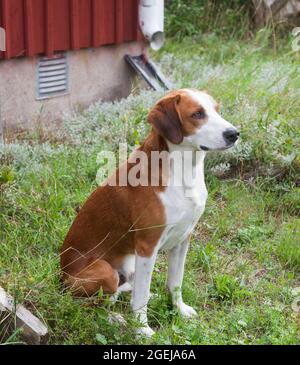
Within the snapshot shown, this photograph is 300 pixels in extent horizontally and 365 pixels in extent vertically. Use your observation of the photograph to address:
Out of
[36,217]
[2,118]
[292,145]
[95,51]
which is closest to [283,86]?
[292,145]

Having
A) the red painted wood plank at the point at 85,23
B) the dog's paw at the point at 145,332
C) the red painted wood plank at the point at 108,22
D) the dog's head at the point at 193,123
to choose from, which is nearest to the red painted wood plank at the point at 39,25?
the red painted wood plank at the point at 85,23

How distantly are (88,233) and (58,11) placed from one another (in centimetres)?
387

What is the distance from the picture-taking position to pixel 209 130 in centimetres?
426

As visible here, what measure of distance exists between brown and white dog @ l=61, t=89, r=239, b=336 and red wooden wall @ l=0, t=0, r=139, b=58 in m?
3.38

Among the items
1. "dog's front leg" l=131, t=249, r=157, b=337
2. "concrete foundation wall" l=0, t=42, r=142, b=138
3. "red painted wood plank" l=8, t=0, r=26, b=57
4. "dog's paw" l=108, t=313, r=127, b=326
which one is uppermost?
"red painted wood plank" l=8, t=0, r=26, b=57

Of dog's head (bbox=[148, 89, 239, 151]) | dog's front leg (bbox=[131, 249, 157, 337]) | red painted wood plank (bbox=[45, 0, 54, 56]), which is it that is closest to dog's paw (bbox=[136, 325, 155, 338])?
dog's front leg (bbox=[131, 249, 157, 337])

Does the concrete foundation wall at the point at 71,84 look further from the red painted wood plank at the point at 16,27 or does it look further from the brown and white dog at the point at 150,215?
the brown and white dog at the point at 150,215

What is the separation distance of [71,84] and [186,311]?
13.4ft

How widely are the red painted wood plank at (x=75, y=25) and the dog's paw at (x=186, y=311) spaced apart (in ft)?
13.4

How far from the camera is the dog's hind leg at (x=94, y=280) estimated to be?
4574 mm

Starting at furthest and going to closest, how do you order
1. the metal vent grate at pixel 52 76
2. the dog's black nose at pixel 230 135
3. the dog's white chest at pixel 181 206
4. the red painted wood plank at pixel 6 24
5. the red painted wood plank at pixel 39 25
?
1. the metal vent grate at pixel 52 76
2. the red painted wood plank at pixel 39 25
3. the red painted wood plank at pixel 6 24
4. the dog's white chest at pixel 181 206
5. the dog's black nose at pixel 230 135

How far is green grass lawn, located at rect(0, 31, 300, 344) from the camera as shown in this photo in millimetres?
4508

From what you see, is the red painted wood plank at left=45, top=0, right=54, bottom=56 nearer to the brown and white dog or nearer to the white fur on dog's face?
the brown and white dog

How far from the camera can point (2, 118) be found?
7566mm
